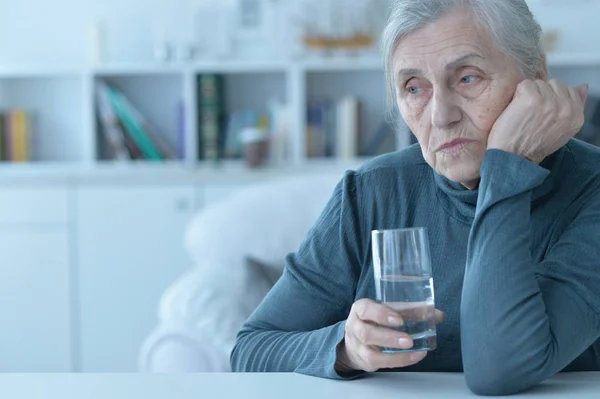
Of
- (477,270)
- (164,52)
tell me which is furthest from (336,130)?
(477,270)

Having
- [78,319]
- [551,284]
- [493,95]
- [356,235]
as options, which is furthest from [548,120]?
[78,319]

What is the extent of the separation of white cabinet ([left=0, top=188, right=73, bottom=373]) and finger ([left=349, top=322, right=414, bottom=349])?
9.54ft

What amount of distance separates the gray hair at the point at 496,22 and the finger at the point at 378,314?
42 cm

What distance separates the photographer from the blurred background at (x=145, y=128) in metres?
3.81

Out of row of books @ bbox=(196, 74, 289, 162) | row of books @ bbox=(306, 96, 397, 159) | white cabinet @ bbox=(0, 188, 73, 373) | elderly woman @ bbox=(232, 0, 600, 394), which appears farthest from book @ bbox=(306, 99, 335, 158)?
elderly woman @ bbox=(232, 0, 600, 394)

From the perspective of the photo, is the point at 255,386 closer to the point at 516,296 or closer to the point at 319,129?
the point at 516,296

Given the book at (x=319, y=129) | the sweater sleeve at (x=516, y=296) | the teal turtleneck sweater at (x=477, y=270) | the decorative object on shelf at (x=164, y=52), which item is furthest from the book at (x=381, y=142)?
the sweater sleeve at (x=516, y=296)

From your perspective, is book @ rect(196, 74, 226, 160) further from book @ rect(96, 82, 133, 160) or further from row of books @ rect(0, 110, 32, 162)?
row of books @ rect(0, 110, 32, 162)

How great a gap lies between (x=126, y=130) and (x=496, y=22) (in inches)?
122

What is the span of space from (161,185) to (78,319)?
67 cm

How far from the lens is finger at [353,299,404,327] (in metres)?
1.07

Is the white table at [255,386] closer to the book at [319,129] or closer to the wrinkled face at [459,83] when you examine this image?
the wrinkled face at [459,83]

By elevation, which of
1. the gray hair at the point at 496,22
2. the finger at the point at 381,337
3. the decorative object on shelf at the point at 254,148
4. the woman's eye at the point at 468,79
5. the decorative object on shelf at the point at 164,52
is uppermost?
the decorative object on shelf at the point at 164,52

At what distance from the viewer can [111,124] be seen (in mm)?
4129
